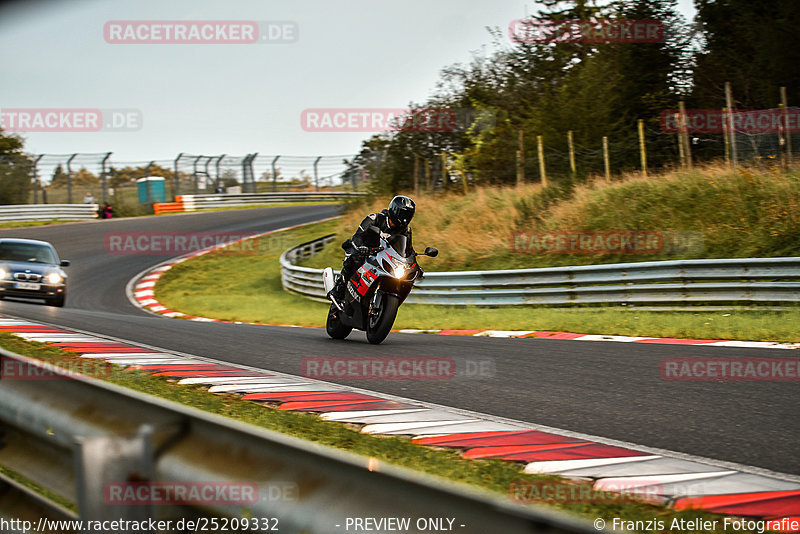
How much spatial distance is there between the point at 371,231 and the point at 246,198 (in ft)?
124

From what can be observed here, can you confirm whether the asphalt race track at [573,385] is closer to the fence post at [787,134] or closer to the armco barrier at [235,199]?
the fence post at [787,134]

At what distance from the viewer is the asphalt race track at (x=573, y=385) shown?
440cm

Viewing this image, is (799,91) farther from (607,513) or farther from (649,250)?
(607,513)

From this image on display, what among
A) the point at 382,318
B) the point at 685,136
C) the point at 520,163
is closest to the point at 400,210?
the point at 382,318

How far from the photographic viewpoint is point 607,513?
301 cm

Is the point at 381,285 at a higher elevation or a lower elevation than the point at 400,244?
lower

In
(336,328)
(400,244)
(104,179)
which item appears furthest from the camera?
(104,179)

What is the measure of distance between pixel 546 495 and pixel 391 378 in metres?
3.38

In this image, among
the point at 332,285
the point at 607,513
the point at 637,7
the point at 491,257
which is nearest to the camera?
the point at 607,513

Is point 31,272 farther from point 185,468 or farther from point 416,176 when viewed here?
point 185,468

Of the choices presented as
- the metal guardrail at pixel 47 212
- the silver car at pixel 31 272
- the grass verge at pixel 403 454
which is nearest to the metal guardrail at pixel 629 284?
the silver car at pixel 31 272

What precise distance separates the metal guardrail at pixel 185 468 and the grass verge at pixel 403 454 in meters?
0.32

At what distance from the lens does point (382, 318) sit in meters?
8.51

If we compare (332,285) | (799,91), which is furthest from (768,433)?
(799,91)
